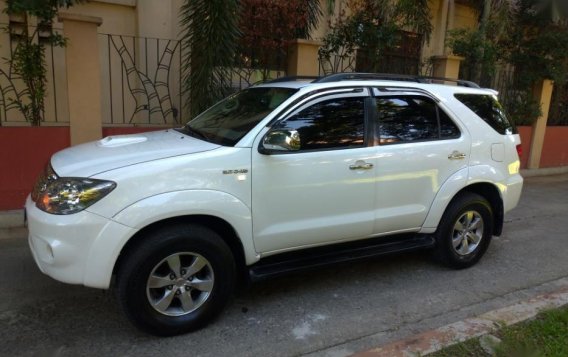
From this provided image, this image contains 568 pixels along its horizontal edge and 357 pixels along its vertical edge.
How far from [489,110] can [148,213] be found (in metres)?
3.61

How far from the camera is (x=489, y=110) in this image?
5.00 meters

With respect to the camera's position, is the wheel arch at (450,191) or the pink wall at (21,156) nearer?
the wheel arch at (450,191)

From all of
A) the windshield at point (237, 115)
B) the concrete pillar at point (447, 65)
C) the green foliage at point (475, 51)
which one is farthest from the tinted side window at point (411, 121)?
the green foliage at point (475, 51)

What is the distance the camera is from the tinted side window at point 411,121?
4.27 metres

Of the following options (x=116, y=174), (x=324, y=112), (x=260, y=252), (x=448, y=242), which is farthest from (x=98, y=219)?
(x=448, y=242)

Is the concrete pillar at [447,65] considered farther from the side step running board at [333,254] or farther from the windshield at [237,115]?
the windshield at [237,115]

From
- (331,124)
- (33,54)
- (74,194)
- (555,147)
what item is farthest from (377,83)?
(555,147)

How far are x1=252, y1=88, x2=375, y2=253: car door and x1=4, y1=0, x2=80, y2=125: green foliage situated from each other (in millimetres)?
3630

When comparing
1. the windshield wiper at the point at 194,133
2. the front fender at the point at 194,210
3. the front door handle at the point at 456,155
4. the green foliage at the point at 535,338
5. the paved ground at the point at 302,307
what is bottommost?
the paved ground at the point at 302,307

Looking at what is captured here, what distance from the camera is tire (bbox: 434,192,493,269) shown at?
4.69 metres

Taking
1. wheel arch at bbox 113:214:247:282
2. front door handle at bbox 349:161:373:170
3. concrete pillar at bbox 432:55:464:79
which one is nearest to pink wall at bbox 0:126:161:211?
wheel arch at bbox 113:214:247:282

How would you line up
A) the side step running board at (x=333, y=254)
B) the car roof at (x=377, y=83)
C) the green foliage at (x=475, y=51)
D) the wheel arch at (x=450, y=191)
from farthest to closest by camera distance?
the green foliage at (x=475, y=51)
the wheel arch at (x=450, y=191)
the car roof at (x=377, y=83)
the side step running board at (x=333, y=254)

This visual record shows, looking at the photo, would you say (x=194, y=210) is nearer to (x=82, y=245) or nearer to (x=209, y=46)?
(x=82, y=245)

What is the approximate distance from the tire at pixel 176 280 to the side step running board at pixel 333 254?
0.33 m
